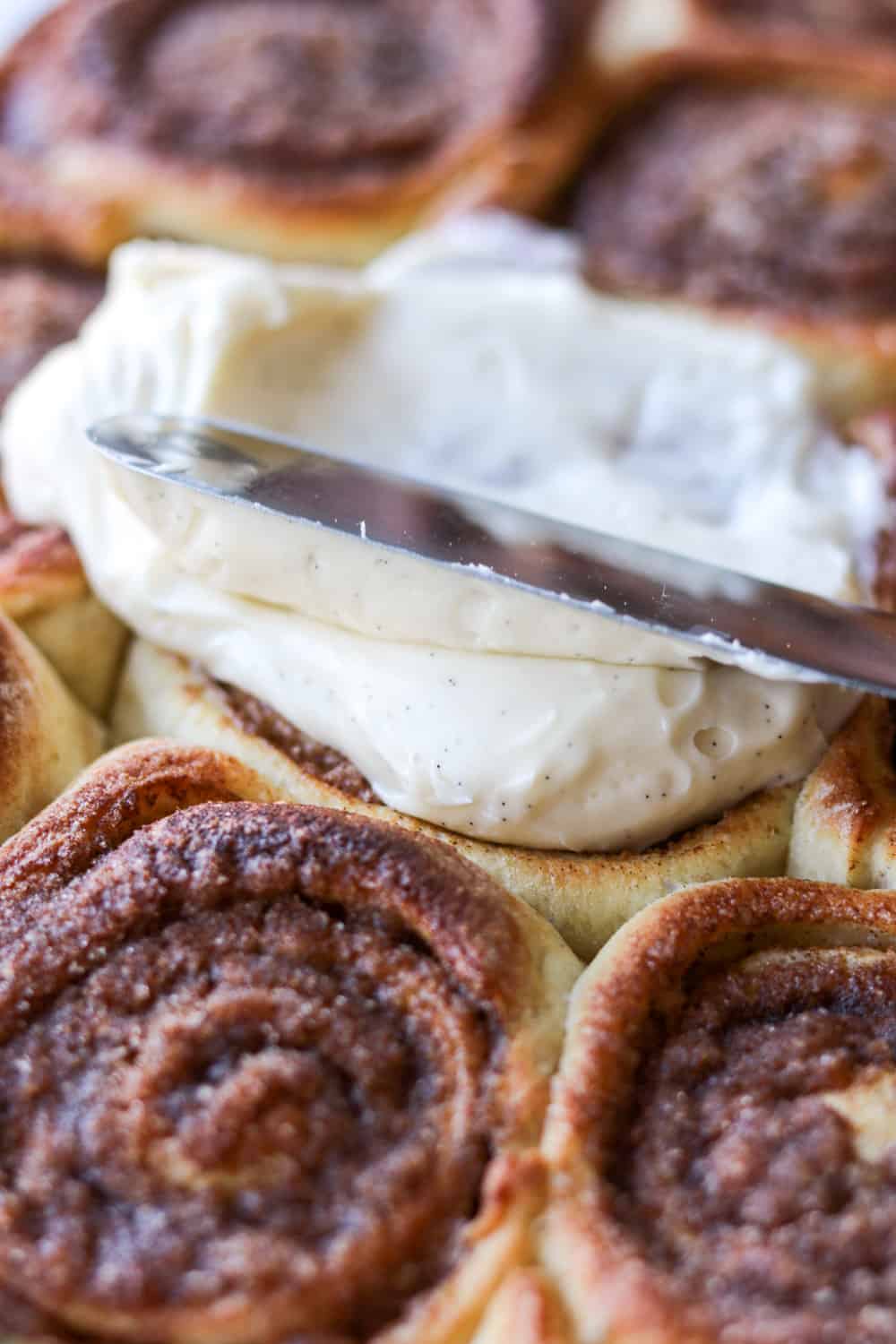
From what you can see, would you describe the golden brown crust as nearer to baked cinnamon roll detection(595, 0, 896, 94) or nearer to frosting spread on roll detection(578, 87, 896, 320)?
frosting spread on roll detection(578, 87, 896, 320)

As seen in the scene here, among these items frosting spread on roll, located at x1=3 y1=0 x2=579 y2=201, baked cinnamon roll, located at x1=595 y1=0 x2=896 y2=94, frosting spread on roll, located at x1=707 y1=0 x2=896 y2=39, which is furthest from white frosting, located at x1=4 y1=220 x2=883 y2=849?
frosting spread on roll, located at x1=707 y1=0 x2=896 y2=39

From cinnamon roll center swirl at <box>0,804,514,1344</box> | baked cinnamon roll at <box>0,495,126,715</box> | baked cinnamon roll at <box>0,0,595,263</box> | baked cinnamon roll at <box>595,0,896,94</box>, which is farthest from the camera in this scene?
baked cinnamon roll at <box>595,0,896,94</box>

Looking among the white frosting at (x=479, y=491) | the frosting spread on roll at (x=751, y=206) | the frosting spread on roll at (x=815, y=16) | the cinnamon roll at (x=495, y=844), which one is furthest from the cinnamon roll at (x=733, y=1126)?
the frosting spread on roll at (x=815, y=16)

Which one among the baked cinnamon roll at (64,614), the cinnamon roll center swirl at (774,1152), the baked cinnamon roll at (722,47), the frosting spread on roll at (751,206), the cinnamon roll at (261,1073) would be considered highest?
the baked cinnamon roll at (722,47)

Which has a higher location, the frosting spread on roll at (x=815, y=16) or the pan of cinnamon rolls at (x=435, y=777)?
Result: the frosting spread on roll at (x=815, y=16)

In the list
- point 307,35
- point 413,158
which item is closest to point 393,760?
point 413,158

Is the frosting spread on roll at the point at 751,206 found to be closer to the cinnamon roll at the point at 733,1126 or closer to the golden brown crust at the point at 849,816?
the golden brown crust at the point at 849,816
